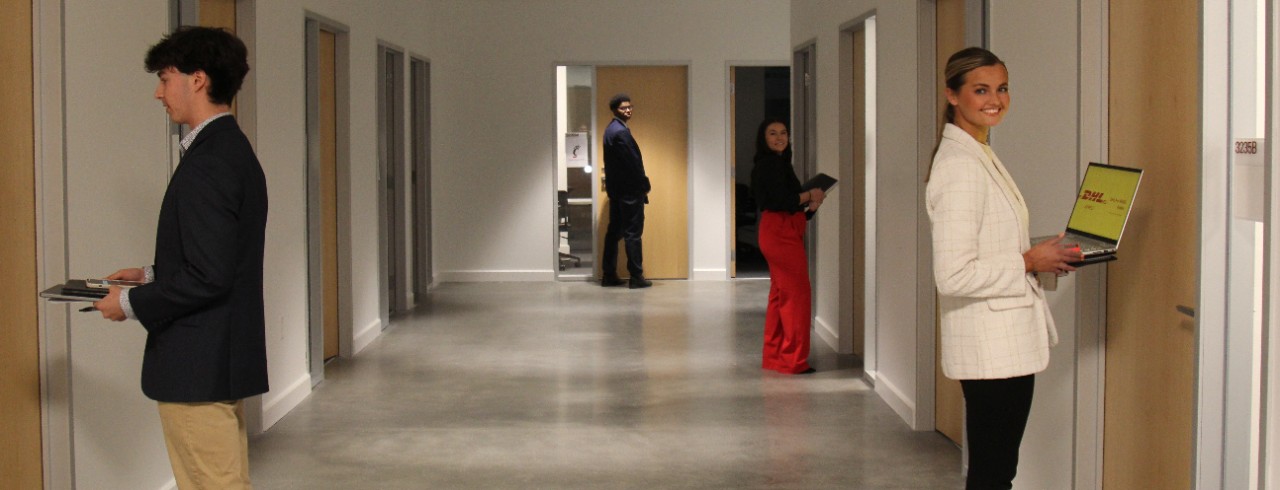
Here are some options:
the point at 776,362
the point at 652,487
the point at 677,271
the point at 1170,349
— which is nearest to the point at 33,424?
the point at 652,487

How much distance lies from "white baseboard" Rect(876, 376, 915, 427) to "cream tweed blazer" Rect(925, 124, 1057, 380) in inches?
106

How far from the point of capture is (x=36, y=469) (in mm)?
3574

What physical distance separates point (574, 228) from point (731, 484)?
7.89m

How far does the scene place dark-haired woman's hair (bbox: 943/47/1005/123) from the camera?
308cm

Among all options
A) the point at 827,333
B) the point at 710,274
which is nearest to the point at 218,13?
the point at 827,333

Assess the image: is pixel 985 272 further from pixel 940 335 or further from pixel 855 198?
pixel 855 198

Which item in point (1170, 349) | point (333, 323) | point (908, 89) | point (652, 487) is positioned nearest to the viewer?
point (1170, 349)

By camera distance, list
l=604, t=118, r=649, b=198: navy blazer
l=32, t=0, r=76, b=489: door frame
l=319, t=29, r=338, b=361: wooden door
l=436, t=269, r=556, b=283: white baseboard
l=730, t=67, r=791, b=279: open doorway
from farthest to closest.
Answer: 1. l=730, t=67, r=791, b=279: open doorway
2. l=436, t=269, r=556, b=283: white baseboard
3. l=604, t=118, r=649, b=198: navy blazer
4. l=319, t=29, r=338, b=361: wooden door
5. l=32, t=0, r=76, b=489: door frame

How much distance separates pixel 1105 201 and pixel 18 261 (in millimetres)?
2878

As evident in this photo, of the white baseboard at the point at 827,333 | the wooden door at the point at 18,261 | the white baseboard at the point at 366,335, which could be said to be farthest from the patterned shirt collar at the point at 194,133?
the white baseboard at the point at 827,333

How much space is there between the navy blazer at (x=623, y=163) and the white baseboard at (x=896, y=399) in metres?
5.19

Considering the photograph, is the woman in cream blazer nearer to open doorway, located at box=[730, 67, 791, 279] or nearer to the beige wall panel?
the beige wall panel

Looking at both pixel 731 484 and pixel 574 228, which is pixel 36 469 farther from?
pixel 574 228

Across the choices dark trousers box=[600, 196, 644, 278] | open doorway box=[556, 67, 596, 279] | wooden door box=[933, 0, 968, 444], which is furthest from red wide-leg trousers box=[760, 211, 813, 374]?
open doorway box=[556, 67, 596, 279]
